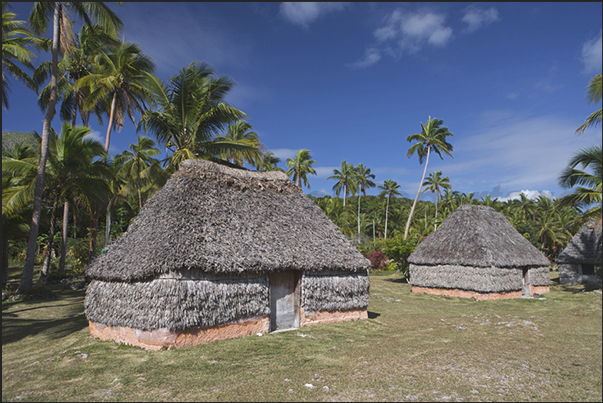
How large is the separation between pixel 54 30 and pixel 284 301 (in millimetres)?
12819

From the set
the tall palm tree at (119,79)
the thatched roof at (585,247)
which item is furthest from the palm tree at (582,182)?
the tall palm tree at (119,79)

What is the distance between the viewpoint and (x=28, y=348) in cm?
761

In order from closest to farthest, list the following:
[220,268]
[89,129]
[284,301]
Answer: [220,268] < [284,301] < [89,129]

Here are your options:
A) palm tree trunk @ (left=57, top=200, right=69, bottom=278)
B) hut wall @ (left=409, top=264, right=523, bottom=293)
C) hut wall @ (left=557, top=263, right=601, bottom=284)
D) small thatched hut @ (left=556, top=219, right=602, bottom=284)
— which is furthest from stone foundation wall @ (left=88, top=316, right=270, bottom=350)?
hut wall @ (left=557, top=263, right=601, bottom=284)

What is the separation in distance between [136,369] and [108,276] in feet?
9.18

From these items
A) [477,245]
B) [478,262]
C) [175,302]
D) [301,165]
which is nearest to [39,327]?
[175,302]

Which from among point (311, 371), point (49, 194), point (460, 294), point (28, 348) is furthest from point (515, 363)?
point (49, 194)

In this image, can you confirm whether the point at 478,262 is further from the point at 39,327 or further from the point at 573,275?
the point at 39,327

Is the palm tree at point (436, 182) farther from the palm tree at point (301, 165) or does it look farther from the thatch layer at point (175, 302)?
the thatch layer at point (175, 302)

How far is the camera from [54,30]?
1302 centimetres

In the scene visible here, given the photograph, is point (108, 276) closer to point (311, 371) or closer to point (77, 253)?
point (311, 371)

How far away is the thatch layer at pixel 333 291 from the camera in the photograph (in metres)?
9.94

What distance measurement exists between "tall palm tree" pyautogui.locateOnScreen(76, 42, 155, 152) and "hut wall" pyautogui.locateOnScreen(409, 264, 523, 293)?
52.1 feet

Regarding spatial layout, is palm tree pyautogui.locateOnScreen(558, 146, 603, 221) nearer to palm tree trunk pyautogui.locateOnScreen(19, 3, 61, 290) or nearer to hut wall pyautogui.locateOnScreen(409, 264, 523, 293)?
hut wall pyautogui.locateOnScreen(409, 264, 523, 293)
